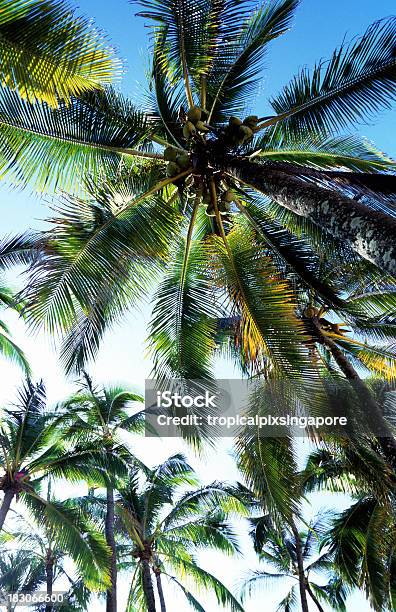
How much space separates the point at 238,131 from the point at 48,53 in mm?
2047

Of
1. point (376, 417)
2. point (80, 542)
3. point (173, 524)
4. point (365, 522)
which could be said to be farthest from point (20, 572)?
point (376, 417)

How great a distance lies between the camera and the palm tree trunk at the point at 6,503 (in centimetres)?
1136

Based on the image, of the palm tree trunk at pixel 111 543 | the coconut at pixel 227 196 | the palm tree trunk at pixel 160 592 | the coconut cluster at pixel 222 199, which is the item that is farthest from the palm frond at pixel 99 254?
the palm tree trunk at pixel 160 592

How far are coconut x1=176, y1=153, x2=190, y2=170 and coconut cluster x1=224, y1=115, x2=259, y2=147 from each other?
0.48 metres

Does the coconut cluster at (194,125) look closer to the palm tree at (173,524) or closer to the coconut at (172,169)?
the coconut at (172,169)

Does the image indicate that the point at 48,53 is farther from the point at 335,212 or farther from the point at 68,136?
the point at 335,212

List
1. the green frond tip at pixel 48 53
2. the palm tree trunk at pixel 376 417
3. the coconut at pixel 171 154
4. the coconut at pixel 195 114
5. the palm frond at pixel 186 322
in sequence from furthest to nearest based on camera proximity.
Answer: the palm frond at pixel 186 322 → the palm tree trunk at pixel 376 417 → the coconut at pixel 171 154 → the coconut at pixel 195 114 → the green frond tip at pixel 48 53

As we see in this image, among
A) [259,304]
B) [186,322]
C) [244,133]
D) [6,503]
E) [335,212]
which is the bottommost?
[6,503]

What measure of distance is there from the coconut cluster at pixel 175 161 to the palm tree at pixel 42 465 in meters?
8.41

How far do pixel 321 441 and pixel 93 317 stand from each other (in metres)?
3.41

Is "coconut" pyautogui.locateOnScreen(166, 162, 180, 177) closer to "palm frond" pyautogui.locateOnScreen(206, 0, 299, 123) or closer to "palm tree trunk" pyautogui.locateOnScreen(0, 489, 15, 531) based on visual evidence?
"palm frond" pyautogui.locateOnScreen(206, 0, 299, 123)

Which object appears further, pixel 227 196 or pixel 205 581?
pixel 205 581

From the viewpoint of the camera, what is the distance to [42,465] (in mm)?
12336

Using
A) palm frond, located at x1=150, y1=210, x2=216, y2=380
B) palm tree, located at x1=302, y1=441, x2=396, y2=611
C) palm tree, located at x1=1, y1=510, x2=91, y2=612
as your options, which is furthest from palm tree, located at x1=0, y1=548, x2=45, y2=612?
palm frond, located at x1=150, y1=210, x2=216, y2=380
